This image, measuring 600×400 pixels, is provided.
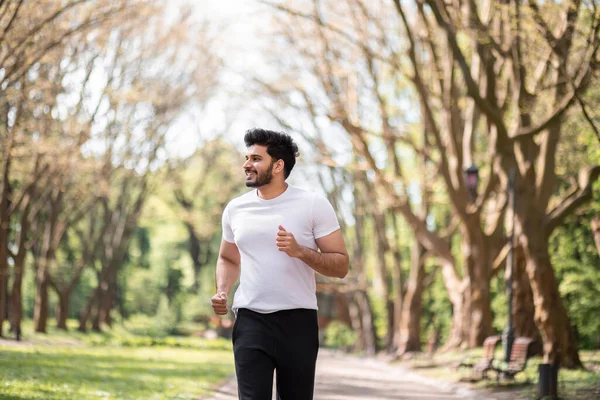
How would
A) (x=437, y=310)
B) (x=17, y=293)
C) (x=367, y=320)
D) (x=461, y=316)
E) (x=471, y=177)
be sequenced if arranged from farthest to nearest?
(x=437, y=310), (x=367, y=320), (x=17, y=293), (x=461, y=316), (x=471, y=177)

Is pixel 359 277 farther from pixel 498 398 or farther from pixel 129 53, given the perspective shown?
pixel 498 398

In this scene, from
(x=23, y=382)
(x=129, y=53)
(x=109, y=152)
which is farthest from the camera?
(x=109, y=152)

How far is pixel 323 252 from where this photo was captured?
15.6ft

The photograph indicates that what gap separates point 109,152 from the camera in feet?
101

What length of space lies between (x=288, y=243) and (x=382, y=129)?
72.1ft

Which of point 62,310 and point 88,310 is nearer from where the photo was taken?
point 62,310

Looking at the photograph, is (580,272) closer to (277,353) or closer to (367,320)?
(367,320)

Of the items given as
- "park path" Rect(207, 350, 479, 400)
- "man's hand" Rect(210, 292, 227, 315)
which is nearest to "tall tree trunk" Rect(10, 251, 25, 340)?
"park path" Rect(207, 350, 479, 400)

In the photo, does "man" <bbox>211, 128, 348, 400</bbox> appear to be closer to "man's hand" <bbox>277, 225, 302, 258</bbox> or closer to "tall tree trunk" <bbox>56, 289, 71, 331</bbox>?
"man's hand" <bbox>277, 225, 302, 258</bbox>

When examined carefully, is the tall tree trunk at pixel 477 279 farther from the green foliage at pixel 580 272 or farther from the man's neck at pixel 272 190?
the man's neck at pixel 272 190

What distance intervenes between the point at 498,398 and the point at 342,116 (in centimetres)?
926

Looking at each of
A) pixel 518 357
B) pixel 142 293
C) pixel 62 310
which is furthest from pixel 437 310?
pixel 518 357

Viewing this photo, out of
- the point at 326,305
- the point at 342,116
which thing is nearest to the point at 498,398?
the point at 342,116

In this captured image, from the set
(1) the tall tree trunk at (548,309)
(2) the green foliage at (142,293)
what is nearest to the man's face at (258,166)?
(1) the tall tree trunk at (548,309)
